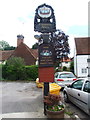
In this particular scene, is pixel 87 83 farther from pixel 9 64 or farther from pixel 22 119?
pixel 9 64

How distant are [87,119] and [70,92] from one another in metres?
1.86

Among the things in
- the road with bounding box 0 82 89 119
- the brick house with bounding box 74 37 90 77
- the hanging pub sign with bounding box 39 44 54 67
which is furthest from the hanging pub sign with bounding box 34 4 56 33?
the brick house with bounding box 74 37 90 77

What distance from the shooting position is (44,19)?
573cm

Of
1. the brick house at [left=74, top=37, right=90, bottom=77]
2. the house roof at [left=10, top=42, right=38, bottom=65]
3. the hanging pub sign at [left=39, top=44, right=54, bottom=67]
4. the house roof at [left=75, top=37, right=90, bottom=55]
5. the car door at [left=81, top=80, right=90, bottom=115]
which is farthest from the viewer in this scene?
the house roof at [left=10, top=42, right=38, bottom=65]

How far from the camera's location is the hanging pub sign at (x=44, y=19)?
565cm

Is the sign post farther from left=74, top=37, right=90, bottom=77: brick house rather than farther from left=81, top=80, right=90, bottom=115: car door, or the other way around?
left=74, top=37, right=90, bottom=77: brick house

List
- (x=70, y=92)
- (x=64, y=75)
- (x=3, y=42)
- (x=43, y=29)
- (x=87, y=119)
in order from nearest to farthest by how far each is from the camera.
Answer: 1. (x=87, y=119)
2. (x=43, y=29)
3. (x=70, y=92)
4. (x=64, y=75)
5. (x=3, y=42)

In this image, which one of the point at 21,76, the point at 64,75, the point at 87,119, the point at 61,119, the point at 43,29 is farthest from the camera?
the point at 21,76

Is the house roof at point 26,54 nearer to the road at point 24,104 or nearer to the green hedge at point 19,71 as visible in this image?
the green hedge at point 19,71

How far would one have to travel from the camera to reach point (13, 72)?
70.7 ft

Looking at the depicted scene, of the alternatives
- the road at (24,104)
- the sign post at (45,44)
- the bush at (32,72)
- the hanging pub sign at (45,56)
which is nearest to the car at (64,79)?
the road at (24,104)

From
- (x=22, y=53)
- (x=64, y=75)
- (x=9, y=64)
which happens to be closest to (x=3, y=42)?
(x=22, y=53)

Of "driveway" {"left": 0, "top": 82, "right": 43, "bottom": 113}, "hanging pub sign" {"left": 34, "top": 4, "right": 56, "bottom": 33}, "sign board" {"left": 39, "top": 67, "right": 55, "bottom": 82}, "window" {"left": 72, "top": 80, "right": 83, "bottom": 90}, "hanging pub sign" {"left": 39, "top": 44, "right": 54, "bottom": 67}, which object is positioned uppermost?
"hanging pub sign" {"left": 34, "top": 4, "right": 56, "bottom": 33}

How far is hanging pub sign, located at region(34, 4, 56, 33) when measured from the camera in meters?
5.65
